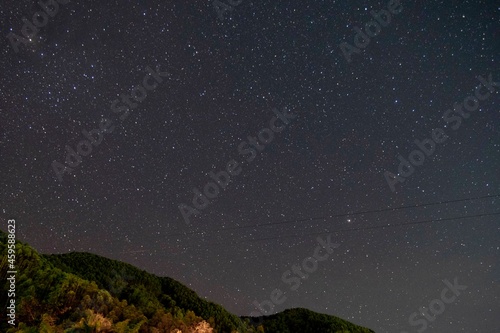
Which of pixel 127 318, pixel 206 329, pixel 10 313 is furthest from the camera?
pixel 206 329

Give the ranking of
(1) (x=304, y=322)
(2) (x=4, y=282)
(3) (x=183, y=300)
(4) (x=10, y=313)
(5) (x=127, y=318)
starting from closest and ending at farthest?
(4) (x=10, y=313) → (2) (x=4, y=282) → (5) (x=127, y=318) → (3) (x=183, y=300) → (1) (x=304, y=322)

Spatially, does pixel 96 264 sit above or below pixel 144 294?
above

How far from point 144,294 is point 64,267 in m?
2.68

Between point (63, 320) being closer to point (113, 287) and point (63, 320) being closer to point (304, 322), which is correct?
point (113, 287)

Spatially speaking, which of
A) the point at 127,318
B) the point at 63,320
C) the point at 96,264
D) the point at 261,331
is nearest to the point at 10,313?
the point at 63,320

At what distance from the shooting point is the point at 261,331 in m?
14.7

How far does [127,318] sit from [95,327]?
1.46 metres

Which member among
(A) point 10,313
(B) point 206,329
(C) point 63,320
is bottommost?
(B) point 206,329

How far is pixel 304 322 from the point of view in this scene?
16594mm

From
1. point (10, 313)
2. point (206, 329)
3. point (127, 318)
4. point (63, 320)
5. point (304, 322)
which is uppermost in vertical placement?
point (10, 313)

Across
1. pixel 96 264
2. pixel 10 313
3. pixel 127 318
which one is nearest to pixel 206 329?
pixel 127 318

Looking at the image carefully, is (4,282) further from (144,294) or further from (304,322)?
(304,322)

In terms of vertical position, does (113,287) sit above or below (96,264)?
below

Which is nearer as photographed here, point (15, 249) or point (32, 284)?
point (32, 284)
